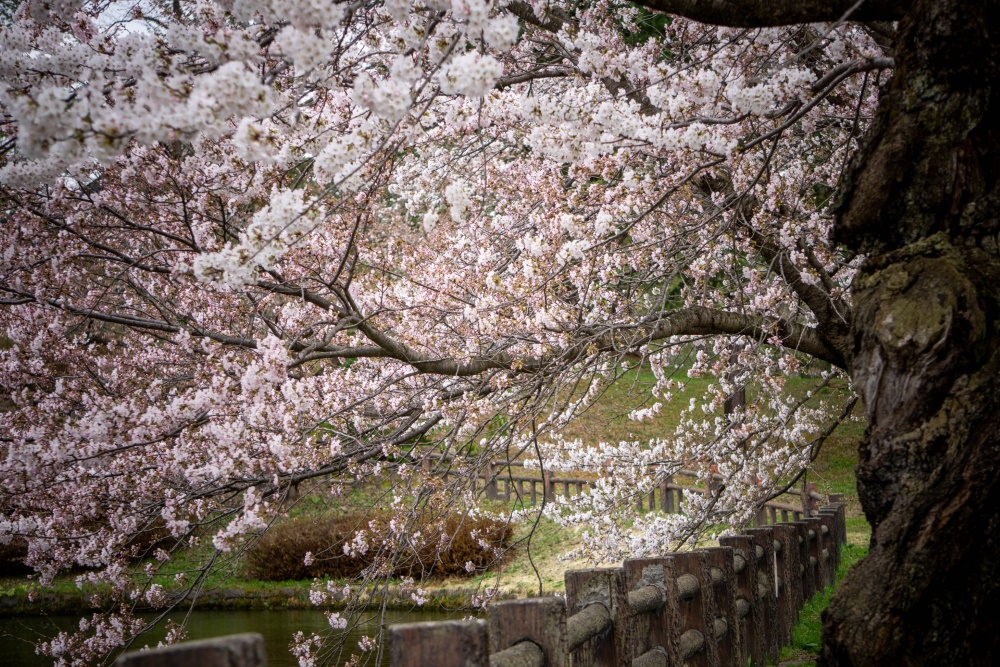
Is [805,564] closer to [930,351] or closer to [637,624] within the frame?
→ [637,624]

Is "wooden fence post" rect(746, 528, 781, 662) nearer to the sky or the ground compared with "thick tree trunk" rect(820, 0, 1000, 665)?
nearer to the ground

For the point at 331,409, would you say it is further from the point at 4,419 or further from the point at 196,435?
the point at 4,419

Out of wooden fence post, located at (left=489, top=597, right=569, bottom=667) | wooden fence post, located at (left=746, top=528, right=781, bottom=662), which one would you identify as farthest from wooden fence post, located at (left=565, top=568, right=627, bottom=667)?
wooden fence post, located at (left=746, top=528, right=781, bottom=662)

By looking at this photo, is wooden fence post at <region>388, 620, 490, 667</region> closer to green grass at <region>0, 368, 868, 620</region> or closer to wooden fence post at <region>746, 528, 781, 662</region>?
green grass at <region>0, 368, 868, 620</region>

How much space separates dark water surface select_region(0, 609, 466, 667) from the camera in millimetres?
9281

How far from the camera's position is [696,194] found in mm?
5617

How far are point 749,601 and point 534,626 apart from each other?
Result: 3109mm

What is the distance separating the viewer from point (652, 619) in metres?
3.45

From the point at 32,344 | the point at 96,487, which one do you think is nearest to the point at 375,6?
the point at 96,487

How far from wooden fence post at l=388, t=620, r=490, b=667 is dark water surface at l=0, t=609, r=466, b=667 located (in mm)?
7389

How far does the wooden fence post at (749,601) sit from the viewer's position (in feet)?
15.5

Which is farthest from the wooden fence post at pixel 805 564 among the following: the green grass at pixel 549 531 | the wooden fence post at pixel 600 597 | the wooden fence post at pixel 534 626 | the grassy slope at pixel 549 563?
the wooden fence post at pixel 534 626

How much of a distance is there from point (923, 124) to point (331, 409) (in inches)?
148

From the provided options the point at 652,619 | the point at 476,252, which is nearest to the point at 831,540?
the point at 476,252
